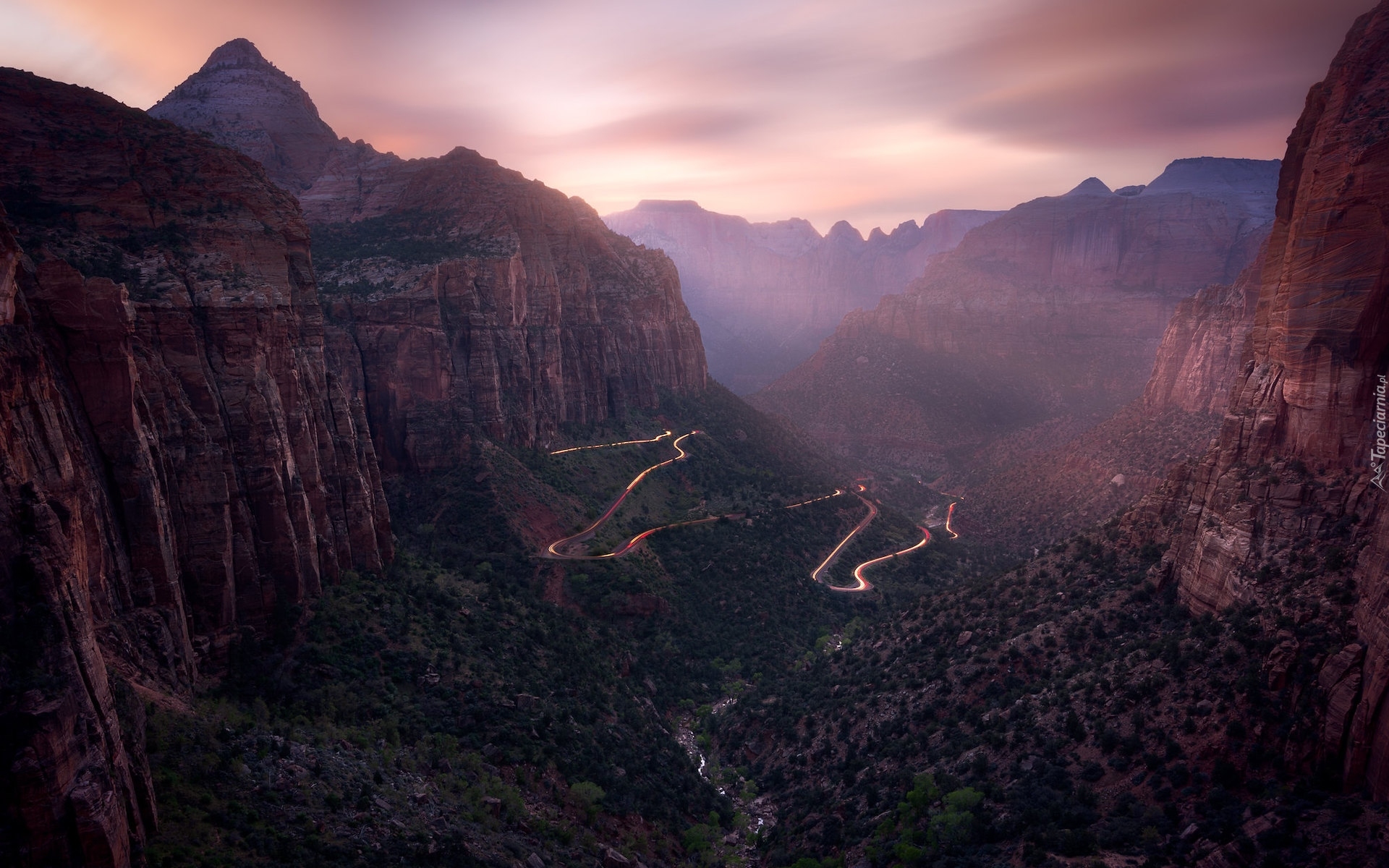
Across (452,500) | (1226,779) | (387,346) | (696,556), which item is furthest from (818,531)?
(1226,779)

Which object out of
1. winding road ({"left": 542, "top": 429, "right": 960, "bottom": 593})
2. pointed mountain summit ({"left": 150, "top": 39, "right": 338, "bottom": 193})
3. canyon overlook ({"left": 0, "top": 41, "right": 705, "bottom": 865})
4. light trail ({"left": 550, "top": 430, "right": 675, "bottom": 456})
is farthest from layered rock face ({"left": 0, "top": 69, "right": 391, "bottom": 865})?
pointed mountain summit ({"left": 150, "top": 39, "right": 338, "bottom": 193})

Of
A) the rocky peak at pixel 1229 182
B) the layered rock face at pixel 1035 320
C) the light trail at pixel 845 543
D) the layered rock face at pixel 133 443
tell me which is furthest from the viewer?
the rocky peak at pixel 1229 182

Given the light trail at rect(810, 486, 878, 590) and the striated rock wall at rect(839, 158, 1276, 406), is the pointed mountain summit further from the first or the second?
the striated rock wall at rect(839, 158, 1276, 406)

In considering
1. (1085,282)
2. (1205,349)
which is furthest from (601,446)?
(1085,282)

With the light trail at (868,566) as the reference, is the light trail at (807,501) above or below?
above

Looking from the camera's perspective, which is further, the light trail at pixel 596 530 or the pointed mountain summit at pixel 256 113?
the pointed mountain summit at pixel 256 113

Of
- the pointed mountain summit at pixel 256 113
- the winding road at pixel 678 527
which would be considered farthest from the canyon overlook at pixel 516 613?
the pointed mountain summit at pixel 256 113

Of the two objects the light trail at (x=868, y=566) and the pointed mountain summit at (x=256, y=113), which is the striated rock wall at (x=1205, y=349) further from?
the pointed mountain summit at (x=256, y=113)
